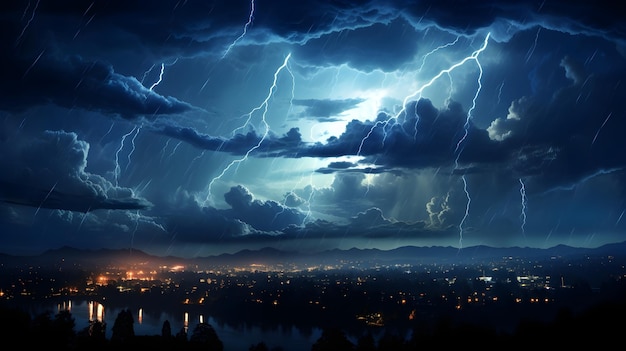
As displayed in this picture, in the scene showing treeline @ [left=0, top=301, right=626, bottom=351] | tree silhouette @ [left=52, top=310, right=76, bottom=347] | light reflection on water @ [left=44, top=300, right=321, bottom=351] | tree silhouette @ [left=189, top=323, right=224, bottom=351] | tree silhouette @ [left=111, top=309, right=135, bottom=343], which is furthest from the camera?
light reflection on water @ [left=44, top=300, right=321, bottom=351]

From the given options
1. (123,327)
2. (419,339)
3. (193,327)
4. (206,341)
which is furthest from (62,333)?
(193,327)

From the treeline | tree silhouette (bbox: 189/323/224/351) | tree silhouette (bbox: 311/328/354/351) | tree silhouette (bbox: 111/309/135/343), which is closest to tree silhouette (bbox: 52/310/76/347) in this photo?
the treeline

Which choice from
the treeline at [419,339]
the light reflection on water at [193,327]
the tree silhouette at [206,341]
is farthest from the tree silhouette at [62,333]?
the light reflection on water at [193,327]

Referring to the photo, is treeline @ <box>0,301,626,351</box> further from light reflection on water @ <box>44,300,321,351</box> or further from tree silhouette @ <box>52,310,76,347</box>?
light reflection on water @ <box>44,300,321,351</box>

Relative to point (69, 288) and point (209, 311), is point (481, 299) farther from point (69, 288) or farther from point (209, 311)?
point (69, 288)

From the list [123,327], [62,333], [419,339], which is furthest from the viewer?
[123,327]

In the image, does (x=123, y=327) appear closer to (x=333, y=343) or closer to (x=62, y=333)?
(x=62, y=333)

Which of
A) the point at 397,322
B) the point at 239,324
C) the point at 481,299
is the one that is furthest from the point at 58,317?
the point at 481,299

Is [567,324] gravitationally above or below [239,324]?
above
